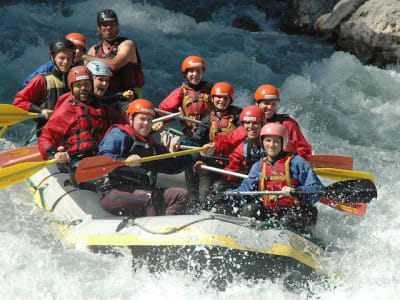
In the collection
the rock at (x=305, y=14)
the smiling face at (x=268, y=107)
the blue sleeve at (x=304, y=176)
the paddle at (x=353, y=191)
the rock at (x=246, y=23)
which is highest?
the smiling face at (x=268, y=107)

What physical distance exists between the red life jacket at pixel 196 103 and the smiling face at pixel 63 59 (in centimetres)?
132

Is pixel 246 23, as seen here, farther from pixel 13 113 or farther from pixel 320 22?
pixel 13 113

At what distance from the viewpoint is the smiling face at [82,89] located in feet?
17.9

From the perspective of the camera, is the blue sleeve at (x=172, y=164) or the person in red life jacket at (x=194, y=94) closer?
the blue sleeve at (x=172, y=164)

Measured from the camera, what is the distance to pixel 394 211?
7.12m

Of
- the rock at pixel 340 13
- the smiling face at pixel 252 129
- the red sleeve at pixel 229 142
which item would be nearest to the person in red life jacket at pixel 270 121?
the red sleeve at pixel 229 142

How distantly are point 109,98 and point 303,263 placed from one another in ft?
9.19

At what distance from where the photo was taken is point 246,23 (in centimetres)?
1450

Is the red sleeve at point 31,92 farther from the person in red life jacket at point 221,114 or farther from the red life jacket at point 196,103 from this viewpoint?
the person in red life jacket at point 221,114

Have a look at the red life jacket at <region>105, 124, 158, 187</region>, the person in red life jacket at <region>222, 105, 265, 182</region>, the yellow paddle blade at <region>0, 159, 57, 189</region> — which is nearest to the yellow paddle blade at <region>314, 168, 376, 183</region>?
the person in red life jacket at <region>222, 105, 265, 182</region>

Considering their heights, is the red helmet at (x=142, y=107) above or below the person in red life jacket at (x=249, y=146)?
above

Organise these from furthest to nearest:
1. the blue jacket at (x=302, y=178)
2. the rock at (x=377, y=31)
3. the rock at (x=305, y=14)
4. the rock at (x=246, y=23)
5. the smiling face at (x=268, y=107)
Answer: the rock at (x=246, y=23) < the rock at (x=305, y=14) < the rock at (x=377, y=31) < the smiling face at (x=268, y=107) < the blue jacket at (x=302, y=178)

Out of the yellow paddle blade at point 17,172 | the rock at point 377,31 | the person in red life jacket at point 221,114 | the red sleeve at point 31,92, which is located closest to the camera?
the yellow paddle blade at point 17,172

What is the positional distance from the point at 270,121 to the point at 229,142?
44 cm
